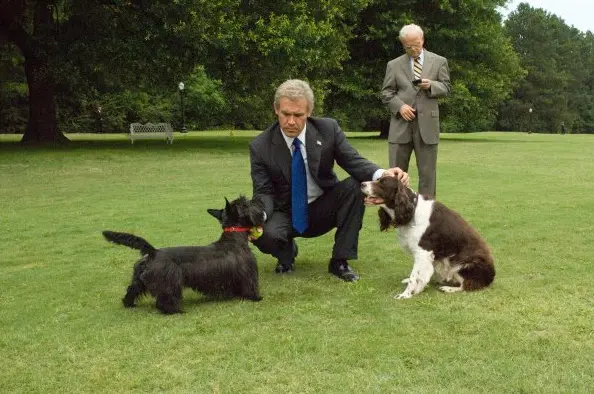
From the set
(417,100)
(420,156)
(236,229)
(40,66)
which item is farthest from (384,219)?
(40,66)

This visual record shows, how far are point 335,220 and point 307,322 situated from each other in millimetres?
1751

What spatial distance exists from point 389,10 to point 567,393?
33.3m

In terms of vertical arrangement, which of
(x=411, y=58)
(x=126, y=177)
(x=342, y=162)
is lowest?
(x=126, y=177)

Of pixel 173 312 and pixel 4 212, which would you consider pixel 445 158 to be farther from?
pixel 173 312

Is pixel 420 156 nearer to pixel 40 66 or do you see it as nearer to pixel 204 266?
pixel 204 266

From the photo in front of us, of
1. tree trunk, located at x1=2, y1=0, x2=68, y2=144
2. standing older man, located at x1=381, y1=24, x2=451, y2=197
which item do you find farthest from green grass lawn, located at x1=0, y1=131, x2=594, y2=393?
tree trunk, located at x1=2, y1=0, x2=68, y2=144

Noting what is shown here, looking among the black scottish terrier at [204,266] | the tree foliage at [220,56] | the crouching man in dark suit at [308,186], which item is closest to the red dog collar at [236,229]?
the black scottish terrier at [204,266]

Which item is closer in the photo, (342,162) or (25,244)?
(342,162)

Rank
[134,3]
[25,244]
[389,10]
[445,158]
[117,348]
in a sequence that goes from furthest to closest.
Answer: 1. [389,10]
2. [134,3]
3. [445,158]
4. [25,244]
5. [117,348]

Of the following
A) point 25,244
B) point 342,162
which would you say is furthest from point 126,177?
point 342,162

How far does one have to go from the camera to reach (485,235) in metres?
7.89

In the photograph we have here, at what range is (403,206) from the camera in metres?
5.27

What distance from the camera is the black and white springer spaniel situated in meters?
5.31

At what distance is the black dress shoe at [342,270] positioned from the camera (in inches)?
232
